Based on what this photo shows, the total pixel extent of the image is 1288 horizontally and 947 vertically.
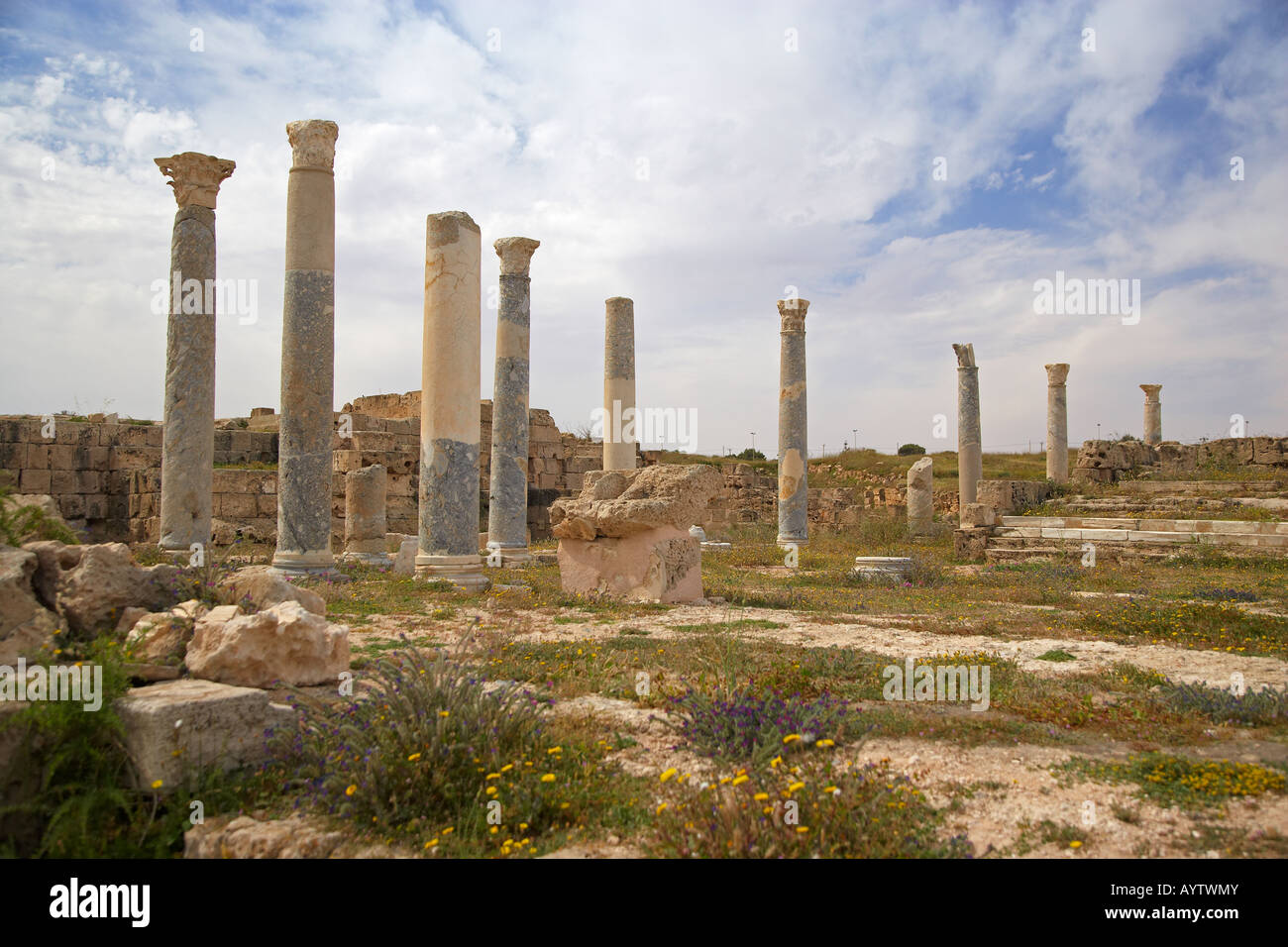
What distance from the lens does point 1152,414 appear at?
32250 mm

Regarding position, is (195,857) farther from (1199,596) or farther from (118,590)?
(1199,596)

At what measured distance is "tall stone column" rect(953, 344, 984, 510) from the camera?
24219mm

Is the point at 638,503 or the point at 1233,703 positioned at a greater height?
the point at 638,503

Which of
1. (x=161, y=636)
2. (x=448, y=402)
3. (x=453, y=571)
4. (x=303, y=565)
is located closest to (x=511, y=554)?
(x=453, y=571)

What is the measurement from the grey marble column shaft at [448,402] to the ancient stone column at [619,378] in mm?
5971

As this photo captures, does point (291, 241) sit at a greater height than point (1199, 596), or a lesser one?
greater

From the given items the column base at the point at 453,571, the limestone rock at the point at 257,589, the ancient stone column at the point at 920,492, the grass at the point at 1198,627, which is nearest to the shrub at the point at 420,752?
the limestone rock at the point at 257,589

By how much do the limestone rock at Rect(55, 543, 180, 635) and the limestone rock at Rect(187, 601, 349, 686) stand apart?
721 mm

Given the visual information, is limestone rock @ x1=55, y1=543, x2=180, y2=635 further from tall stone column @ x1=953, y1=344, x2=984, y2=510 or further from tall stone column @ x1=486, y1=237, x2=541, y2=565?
tall stone column @ x1=953, y1=344, x2=984, y2=510

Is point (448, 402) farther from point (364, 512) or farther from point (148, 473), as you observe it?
point (148, 473)

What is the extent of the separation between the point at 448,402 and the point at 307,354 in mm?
2044

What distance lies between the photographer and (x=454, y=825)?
374 cm
